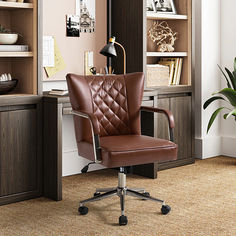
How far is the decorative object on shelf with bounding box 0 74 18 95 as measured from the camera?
11.5 feet

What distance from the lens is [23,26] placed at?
368cm

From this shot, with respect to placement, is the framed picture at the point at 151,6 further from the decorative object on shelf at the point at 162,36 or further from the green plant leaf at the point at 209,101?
the green plant leaf at the point at 209,101

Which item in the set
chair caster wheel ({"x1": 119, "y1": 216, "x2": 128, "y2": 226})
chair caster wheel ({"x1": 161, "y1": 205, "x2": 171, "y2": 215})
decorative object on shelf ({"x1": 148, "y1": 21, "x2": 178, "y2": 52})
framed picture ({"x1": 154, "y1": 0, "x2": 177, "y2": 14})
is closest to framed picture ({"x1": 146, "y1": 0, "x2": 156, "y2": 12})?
framed picture ({"x1": 154, "y1": 0, "x2": 177, "y2": 14})

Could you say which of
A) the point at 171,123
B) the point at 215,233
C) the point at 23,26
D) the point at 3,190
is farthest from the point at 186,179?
the point at 23,26

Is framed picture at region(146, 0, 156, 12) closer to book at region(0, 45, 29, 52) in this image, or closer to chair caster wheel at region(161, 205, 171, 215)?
book at region(0, 45, 29, 52)

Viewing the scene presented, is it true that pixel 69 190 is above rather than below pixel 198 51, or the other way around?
below

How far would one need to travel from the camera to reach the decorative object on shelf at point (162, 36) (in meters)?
4.73

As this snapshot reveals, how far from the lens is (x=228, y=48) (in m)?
5.16

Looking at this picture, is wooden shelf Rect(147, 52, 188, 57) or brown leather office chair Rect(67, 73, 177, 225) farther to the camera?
wooden shelf Rect(147, 52, 188, 57)

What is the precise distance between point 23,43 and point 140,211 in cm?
153

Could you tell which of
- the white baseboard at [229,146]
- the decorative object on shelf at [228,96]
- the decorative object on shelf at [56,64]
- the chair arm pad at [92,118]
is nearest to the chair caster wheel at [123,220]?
the chair arm pad at [92,118]

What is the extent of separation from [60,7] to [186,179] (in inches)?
73.0

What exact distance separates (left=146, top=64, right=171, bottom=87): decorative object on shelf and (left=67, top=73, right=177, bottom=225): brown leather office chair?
78 centimetres

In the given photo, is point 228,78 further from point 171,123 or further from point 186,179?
point 171,123
